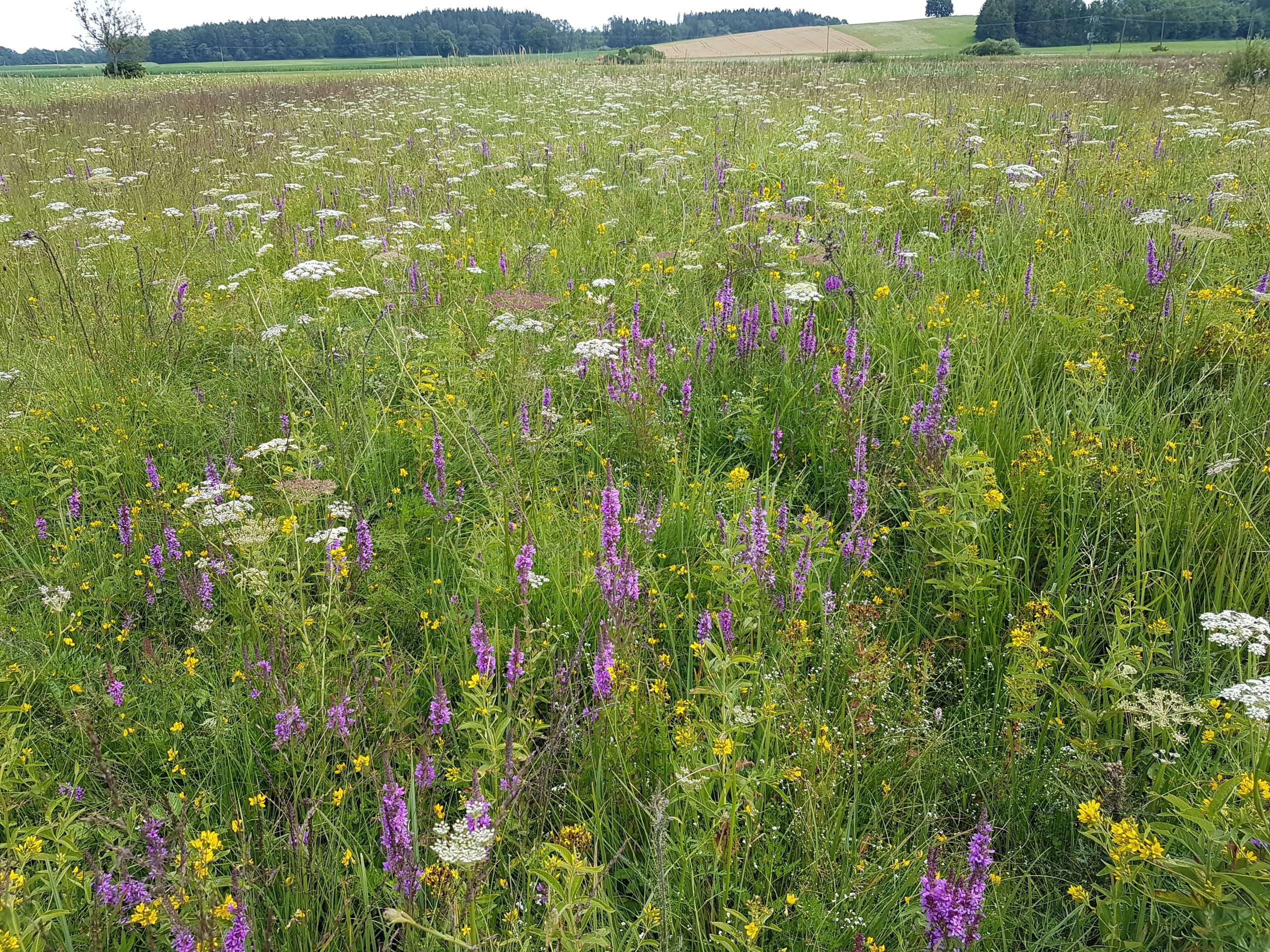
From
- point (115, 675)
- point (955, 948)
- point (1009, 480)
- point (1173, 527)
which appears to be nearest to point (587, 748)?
point (955, 948)

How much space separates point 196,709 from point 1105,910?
2.75m

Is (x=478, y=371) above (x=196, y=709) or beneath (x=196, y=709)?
above

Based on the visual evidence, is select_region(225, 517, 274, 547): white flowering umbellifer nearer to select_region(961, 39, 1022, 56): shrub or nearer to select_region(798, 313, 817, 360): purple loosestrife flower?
select_region(798, 313, 817, 360): purple loosestrife flower

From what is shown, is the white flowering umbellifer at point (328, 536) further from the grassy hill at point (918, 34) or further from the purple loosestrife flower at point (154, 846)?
the grassy hill at point (918, 34)

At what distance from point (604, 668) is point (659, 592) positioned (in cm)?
74

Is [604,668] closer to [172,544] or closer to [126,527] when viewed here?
[172,544]

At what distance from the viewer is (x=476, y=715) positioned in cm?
206

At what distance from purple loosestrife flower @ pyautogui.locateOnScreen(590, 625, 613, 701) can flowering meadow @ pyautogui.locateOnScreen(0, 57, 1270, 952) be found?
2 cm

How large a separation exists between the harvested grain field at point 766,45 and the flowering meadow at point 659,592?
46.5m

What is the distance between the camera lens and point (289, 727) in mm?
2074

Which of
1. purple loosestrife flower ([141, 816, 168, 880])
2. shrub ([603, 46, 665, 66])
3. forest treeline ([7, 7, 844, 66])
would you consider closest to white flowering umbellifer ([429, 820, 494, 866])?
purple loosestrife flower ([141, 816, 168, 880])

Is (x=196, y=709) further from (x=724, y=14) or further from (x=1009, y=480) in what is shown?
(x=724, y=14)

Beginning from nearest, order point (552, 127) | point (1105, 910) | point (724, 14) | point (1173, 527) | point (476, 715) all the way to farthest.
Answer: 1. point (1105, 910)
2. point (476, 715)
3. point (1173, 527)
4. point (552, 127)
5. point (724, 14)

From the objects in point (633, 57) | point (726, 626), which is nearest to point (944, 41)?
point (633, 57)
